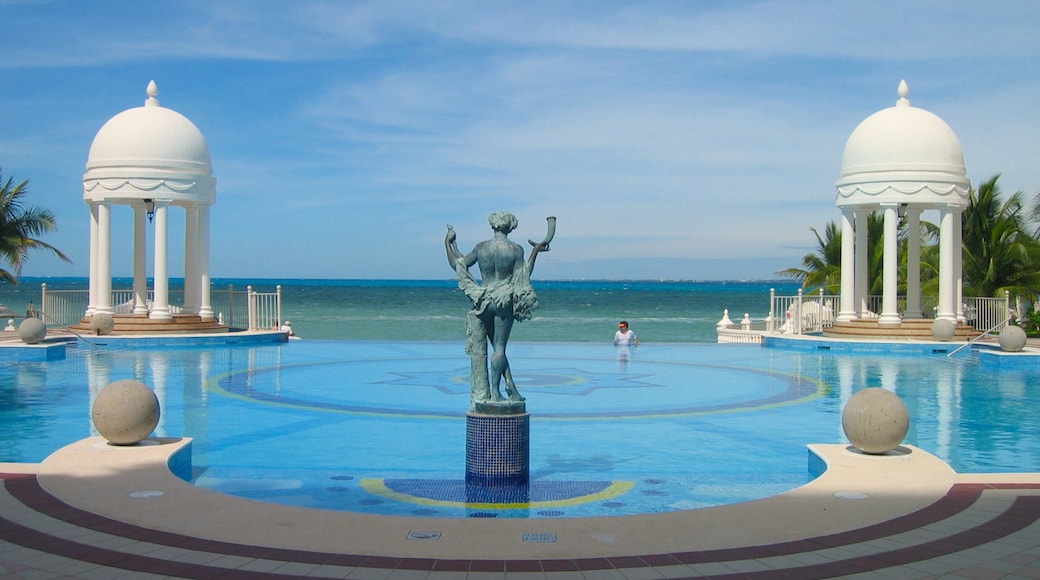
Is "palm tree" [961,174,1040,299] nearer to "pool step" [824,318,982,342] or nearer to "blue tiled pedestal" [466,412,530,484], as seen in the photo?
"pool step" [824,318,982,342]

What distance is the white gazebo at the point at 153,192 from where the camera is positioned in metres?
27.8

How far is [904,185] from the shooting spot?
92.4 ft

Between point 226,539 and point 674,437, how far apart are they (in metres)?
7.78

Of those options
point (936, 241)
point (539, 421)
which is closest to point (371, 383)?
point (539, 421)

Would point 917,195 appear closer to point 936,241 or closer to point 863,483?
point 936,241

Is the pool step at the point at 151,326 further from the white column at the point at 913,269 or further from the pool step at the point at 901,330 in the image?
the white column at the point at 913,269

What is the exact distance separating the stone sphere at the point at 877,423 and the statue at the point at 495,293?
11.0 feet

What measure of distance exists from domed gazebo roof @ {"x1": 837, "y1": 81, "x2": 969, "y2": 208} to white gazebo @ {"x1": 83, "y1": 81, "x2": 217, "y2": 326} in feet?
64.6

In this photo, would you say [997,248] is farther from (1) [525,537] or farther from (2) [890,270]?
(1) [525,537]

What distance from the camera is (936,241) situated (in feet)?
124

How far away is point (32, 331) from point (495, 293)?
58.6ft

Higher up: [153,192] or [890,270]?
[153,192]

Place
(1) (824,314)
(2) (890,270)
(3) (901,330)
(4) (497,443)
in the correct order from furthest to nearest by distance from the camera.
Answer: (1) (824,314)
(2) (890,270)
(3) (901,330)
(4) (497,443)

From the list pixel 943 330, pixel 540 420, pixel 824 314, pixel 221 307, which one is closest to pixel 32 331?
pixel 221 307
